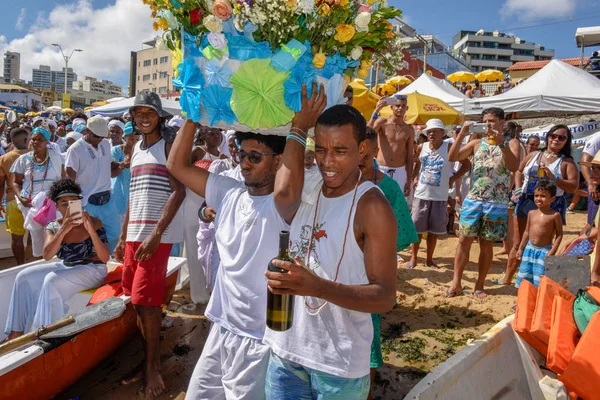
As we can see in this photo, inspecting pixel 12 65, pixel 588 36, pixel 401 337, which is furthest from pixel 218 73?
pixel 12 65

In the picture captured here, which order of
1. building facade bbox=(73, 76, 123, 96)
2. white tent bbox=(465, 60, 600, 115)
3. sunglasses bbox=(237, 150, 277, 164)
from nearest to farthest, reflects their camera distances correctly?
sunglasses bbox=(237, 150, 277, 164), white tent bbox=(465, 60, 600, 115), building facade bbox=(73, 76, 123, 96)

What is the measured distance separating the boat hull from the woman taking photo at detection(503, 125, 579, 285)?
482 centimetres

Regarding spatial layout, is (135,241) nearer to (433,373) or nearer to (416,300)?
(433,373)

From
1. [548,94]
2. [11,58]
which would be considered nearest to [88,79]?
[11,58]

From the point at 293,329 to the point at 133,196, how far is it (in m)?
2.21

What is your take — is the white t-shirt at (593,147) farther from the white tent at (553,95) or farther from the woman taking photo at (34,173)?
the woman taking photo at (34,173)

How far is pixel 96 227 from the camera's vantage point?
163 inches

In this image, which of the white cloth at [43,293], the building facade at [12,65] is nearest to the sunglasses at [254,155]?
the white cloth at [43,293]

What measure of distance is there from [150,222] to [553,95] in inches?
396

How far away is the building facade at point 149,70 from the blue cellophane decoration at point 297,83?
69661 millimetres

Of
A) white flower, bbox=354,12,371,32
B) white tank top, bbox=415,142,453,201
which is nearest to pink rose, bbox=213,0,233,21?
white flower, bbox=354,12,371,32

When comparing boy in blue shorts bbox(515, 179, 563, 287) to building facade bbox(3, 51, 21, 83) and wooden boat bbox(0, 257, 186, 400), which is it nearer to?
wooden boat bbox(0, 257, 186, 400)

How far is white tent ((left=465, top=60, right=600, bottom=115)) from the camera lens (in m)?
9.70

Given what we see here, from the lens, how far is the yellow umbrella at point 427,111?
30.8ft
